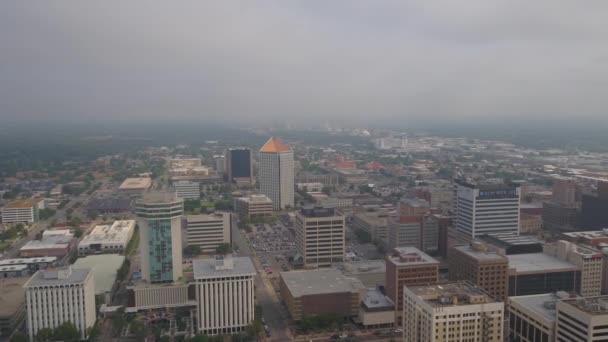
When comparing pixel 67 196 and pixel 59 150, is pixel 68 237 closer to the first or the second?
pixel 67 196

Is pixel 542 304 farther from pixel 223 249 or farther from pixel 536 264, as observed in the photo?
pixel 223 249

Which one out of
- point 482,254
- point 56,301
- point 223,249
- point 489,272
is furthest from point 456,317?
point 223,249

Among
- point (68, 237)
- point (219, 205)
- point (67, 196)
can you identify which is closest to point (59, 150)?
point (67, 196)

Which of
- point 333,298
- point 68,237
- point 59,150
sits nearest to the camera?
point 333,298

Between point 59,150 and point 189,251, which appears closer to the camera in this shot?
point 189,251

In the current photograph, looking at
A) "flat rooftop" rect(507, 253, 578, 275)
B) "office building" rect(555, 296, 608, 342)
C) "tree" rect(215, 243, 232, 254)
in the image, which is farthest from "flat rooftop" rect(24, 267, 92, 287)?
"flat rooftop" rect(507, 253, 578, 275)

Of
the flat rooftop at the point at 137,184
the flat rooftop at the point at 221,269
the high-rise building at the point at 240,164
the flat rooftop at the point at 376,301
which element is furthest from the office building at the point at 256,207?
the flat rooftop at the point at 376,301
